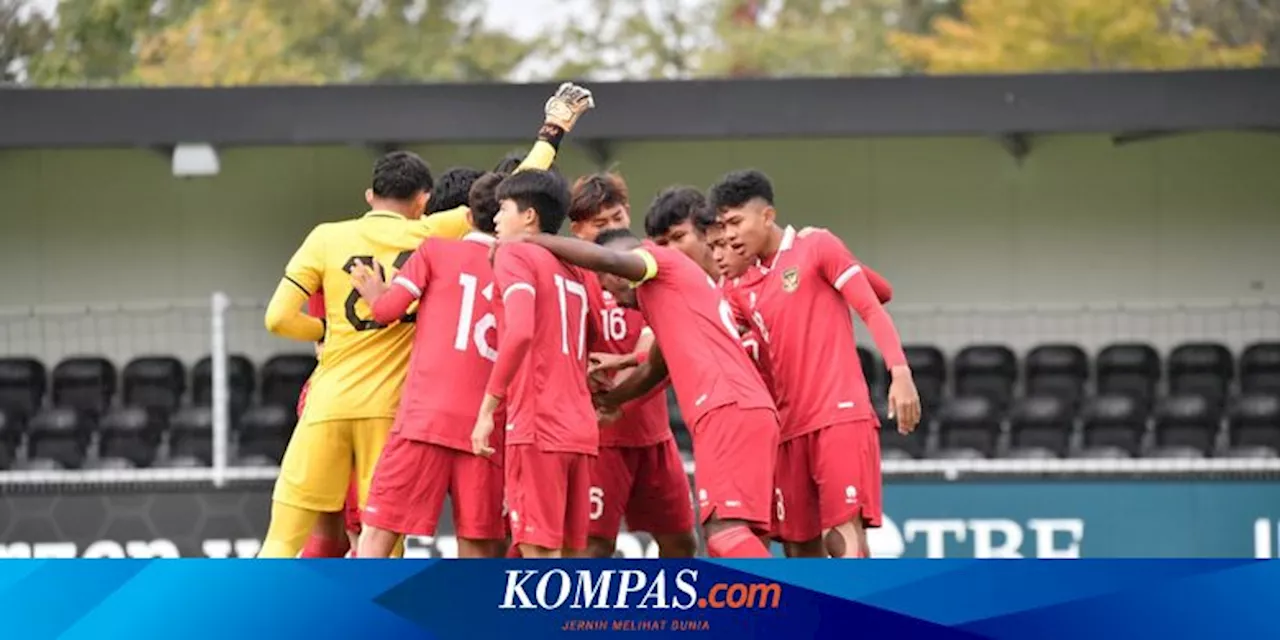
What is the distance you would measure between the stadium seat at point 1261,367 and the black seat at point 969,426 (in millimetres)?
1702

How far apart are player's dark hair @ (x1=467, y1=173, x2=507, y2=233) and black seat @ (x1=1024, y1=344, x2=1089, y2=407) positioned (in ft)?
25.7

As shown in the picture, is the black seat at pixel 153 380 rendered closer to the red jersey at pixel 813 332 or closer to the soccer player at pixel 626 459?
the soccer player at pixel 626 459

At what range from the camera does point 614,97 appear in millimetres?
16078

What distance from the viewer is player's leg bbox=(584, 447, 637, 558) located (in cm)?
952

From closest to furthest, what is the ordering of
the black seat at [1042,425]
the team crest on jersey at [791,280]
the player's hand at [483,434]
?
the player's hand at [483,434], the team crest on jersey at [791,280], the black seat at [1042,425]

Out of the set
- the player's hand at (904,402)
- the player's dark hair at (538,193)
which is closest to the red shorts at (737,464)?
the player's hand at (904,402)

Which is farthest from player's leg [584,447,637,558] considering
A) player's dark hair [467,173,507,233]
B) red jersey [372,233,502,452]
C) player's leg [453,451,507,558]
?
player's dark hair [467,173,507,233]

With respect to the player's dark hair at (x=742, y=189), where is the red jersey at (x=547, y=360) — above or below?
below

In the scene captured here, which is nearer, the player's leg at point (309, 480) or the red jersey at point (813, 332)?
the red jersey at point (813, 332)

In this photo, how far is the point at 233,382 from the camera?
16.1 meters

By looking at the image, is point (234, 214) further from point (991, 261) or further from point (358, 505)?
point (358, 505)

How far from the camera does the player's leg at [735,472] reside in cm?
879

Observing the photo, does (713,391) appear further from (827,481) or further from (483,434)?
(483,434)

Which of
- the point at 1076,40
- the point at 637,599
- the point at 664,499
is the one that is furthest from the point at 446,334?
the point at 1076,40
